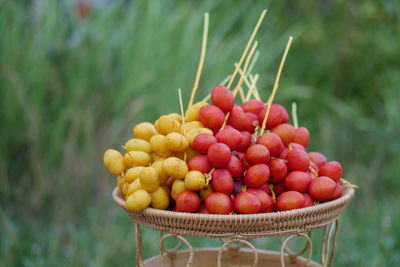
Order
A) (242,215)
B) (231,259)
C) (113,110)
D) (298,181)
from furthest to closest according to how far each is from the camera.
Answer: (113,110)
(231,259)
(298,181)
(242,215)

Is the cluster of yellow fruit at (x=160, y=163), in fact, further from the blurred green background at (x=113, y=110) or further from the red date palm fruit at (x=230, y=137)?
the blurred green background at (x=113, y=110)

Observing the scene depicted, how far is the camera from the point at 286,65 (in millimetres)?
3789

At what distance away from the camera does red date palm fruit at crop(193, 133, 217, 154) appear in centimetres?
112

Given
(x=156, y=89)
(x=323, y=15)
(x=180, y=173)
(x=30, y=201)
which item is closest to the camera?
(x=180, y=173)

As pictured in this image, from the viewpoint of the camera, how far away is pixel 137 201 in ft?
3.53

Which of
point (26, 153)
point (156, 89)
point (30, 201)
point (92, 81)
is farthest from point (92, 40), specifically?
point (30, 201)

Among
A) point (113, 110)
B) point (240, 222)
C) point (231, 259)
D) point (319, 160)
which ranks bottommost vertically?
point (231, 259)

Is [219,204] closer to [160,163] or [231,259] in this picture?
[160,163]

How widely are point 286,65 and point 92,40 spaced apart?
1.83 metres

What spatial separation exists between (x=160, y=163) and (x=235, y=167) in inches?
7.5

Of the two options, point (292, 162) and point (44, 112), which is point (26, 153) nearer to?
point (44, 112)

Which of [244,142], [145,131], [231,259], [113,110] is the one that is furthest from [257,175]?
[113,110]

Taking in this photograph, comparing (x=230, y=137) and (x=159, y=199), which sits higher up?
(x=230, y=137)

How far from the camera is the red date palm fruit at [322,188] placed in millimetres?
1123
